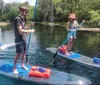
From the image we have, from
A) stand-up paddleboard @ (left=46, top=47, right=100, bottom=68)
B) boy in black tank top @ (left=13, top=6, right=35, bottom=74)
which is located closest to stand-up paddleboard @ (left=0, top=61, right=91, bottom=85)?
boy in black tank top @ (left=13, top=6, right=35, bottom=74)

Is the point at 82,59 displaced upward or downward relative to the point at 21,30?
downward

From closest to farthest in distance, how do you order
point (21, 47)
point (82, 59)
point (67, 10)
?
point (21, 47), point (82, 59), point (67, 10)

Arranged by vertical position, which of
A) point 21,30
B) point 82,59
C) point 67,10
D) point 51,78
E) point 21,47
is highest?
point 21,30

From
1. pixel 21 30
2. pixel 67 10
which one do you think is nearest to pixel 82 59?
pixel 21 30

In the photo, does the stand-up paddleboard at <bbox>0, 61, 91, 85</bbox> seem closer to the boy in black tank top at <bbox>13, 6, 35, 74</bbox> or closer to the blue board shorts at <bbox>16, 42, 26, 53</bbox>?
the boy in black tank top at <bbox>13, 6, 35, 74</bbox>

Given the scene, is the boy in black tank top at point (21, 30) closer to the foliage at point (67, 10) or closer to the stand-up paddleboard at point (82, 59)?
the stand-up paddleboard at point (82, 59)

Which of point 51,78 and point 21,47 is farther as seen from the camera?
point 21,47

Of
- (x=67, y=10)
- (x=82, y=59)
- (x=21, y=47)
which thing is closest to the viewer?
(x=21, y=47)

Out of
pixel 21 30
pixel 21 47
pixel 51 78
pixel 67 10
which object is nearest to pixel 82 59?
pixel 51 78

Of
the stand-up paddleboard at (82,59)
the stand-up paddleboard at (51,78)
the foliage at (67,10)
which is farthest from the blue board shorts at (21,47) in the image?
the foliage at (67,10)

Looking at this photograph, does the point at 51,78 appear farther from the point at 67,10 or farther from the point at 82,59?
the point at 67,10

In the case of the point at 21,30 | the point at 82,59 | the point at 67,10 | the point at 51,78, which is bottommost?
the point at 67,10

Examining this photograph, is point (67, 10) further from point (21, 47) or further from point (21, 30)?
point (21, 30)

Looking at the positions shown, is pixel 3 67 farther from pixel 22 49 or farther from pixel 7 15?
pixel 7 15
